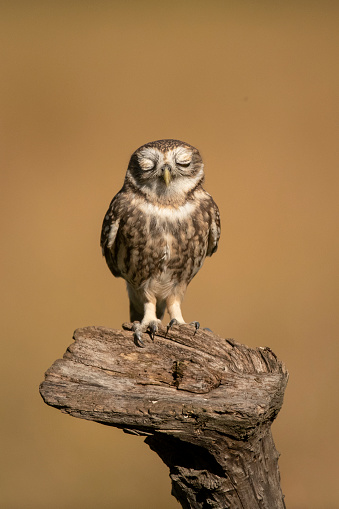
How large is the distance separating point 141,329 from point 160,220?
0.85m

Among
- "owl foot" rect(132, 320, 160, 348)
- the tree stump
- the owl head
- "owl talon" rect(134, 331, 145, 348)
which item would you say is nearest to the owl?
the owl head

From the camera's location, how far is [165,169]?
372cm

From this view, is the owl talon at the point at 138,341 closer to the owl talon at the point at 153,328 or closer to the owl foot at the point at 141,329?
the owl foot at the point at 141,329

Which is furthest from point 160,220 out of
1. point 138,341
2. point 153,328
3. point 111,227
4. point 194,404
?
point 194,404

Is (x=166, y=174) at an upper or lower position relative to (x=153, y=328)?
upper

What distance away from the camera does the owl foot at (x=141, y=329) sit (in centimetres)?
322

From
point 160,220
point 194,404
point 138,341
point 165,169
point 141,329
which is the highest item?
point 165,169

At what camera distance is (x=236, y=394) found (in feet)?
9.28

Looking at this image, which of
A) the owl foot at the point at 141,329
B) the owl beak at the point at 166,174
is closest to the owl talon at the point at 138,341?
the owl foot at the point at 141,329

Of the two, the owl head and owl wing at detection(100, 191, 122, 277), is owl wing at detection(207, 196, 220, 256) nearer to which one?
the owl head

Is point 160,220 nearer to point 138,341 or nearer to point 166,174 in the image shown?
point 166,174

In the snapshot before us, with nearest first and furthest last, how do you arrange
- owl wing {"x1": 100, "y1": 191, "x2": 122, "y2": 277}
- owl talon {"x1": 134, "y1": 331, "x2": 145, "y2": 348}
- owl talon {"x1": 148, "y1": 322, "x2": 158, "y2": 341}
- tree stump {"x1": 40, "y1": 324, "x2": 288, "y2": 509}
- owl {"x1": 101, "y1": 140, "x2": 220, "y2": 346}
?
tree stump {"x1": 40, "y1": 324, "x2": 288, "y2": 509}, owl talon {"x1": 134, "y1": 331, "x2": 145, "y2": 348}, owl talon {"x1": 148, "y1": 322, "x2": 158, "y2": 341}, owl {"x1": 101, "y1": 140, "x2": 220, "y2": 346}, owl wing {"x1": 100, "y1": 191, "x2": 122, "y2": 277}

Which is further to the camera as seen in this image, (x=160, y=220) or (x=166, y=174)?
(x=160, y=220)

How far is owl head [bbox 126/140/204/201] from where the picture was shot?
149 inches
